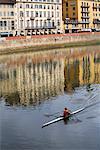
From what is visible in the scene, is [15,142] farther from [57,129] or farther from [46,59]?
[46,59]

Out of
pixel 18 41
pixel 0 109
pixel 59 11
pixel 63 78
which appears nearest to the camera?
pixel 0 109

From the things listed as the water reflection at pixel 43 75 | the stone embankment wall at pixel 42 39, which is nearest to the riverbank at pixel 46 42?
the stone embankment wall at pixel 42 39

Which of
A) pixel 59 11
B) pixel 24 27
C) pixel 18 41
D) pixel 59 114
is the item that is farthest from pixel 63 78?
pixel 59 11

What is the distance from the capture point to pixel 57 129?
2969 cm

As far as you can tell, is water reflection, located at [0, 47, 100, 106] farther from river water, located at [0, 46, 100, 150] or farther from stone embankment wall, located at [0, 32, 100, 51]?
stone embankment wall, located at [0, 32, 100, 51]

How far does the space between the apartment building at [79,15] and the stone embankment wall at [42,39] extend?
5612mm

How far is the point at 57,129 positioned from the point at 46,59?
4424cm

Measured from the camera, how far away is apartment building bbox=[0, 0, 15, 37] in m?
95.9

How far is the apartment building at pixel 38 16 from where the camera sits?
100625 millimetres

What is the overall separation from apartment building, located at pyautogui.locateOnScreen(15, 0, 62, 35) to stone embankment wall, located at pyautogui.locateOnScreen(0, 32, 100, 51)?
6166 millimetres

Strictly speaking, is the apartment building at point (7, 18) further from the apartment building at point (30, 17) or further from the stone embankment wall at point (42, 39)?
the stone embankment wall at point (42, 39)

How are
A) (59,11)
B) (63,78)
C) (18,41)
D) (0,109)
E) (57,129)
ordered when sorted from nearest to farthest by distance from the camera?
(57,129), (0,109), (63,78), (18,41), (59,11)

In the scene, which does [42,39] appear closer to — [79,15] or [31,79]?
[79,15]

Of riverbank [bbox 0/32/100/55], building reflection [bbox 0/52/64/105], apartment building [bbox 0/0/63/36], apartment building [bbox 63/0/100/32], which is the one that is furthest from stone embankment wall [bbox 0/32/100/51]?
building reflection [bbox 0/52/64/105]
